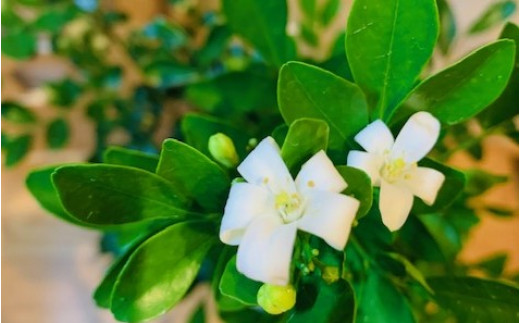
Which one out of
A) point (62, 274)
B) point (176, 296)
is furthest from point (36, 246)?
point (176, 296)

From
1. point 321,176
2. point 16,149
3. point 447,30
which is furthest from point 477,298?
point 16,149

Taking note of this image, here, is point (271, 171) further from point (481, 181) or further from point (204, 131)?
point (481, 181)

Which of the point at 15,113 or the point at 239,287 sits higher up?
the point at 239,287

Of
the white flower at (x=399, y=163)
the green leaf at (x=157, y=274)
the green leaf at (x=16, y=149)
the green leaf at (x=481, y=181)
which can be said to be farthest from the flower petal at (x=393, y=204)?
the green leaf at (x=16, y=149)

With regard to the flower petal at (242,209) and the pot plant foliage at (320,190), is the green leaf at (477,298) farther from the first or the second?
the flower petal at (242,209)

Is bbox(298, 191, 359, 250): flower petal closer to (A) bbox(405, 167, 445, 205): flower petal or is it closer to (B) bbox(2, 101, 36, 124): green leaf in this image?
(A) bbox(405, 167, 445, 205): flower petal

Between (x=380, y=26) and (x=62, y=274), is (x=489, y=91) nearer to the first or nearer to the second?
(x=380, y=26)
